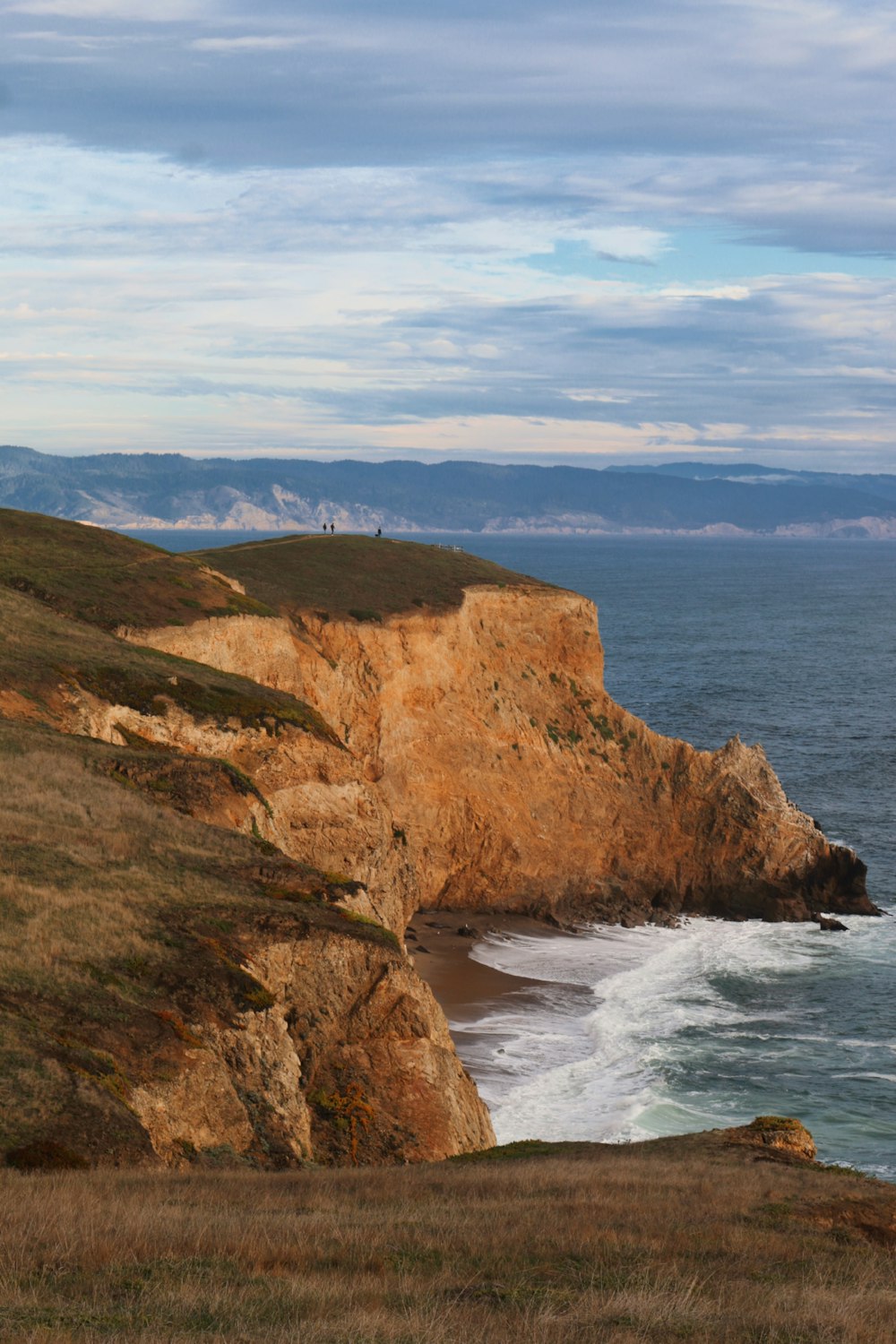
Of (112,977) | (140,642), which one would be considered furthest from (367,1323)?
(140,642)

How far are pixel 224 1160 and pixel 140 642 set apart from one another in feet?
95.2

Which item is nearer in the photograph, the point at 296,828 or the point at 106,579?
the point at 296,828

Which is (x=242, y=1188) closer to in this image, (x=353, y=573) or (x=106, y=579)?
(x=106, y=579)

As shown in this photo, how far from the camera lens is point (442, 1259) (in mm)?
12664

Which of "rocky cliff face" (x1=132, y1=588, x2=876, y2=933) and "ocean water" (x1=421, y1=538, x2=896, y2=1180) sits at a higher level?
"rocky cliff face" (x1=132, y1=588, x2=876, y2=933)

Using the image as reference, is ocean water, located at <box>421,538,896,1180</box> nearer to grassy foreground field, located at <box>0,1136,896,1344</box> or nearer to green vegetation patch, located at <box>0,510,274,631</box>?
grassy foreground field, located at <box>0,1136,896,1344</box>

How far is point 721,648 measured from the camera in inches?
5271

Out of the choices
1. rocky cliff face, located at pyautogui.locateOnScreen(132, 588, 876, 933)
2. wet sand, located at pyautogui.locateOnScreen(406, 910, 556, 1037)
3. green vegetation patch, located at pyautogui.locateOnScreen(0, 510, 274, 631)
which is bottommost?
wet sand, located at pyautogui.locateOnScreen(406, 910, 556, 1037)

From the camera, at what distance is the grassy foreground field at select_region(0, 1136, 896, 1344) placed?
10141 millimetres

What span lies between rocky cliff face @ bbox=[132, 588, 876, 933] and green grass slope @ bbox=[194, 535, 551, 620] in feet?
4.63

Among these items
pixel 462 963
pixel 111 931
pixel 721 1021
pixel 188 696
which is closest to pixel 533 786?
pixel 462 963

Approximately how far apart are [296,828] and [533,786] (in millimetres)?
23549

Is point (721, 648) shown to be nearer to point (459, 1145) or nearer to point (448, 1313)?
point (459, 1145)

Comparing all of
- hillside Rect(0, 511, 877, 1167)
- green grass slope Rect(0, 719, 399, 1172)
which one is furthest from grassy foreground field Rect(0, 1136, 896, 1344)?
hillside Rect(0, 511, 877, 1167)
